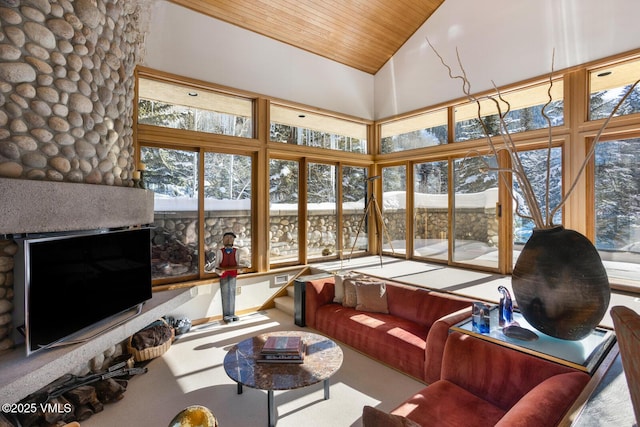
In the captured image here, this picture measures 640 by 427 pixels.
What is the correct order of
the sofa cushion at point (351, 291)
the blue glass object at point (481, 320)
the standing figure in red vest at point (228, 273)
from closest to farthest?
1. the blue glass object at point (481, 320)
2. the sofa cushion at point (351, 291)
3. the standing figure in red vest at point (228, 273)

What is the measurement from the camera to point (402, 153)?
6.04m

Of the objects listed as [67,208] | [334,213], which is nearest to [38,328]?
[67,208]

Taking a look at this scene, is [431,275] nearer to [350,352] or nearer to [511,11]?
[350,352]

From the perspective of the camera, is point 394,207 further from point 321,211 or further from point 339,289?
point 339,289

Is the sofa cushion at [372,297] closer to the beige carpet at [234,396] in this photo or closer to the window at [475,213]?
the beige carpet at [234,396]

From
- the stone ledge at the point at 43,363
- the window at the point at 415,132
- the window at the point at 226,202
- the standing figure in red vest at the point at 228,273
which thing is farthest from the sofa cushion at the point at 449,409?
the window at the point at 415,132

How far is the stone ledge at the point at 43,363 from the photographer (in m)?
2.00

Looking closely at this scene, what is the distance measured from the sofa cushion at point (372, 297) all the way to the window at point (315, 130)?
113 inches

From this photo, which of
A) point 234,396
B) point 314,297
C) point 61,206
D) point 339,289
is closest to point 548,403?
point 234,396

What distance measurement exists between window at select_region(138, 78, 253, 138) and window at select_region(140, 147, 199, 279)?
42 cm

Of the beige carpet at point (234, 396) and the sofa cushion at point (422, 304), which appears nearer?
the beige carpet at point (234, 396)

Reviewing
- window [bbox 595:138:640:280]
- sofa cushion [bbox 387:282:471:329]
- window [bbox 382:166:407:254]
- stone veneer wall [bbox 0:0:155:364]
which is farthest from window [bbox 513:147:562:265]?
stone veneer wall [bbox 0:0:155:364]

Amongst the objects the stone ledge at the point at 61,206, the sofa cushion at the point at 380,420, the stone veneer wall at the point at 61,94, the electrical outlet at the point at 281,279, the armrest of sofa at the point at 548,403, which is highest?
the stone veneer wall at the point at 61,94

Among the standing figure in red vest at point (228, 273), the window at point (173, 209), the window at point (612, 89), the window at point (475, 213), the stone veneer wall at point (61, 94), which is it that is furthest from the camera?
the window at point (475, 213)
